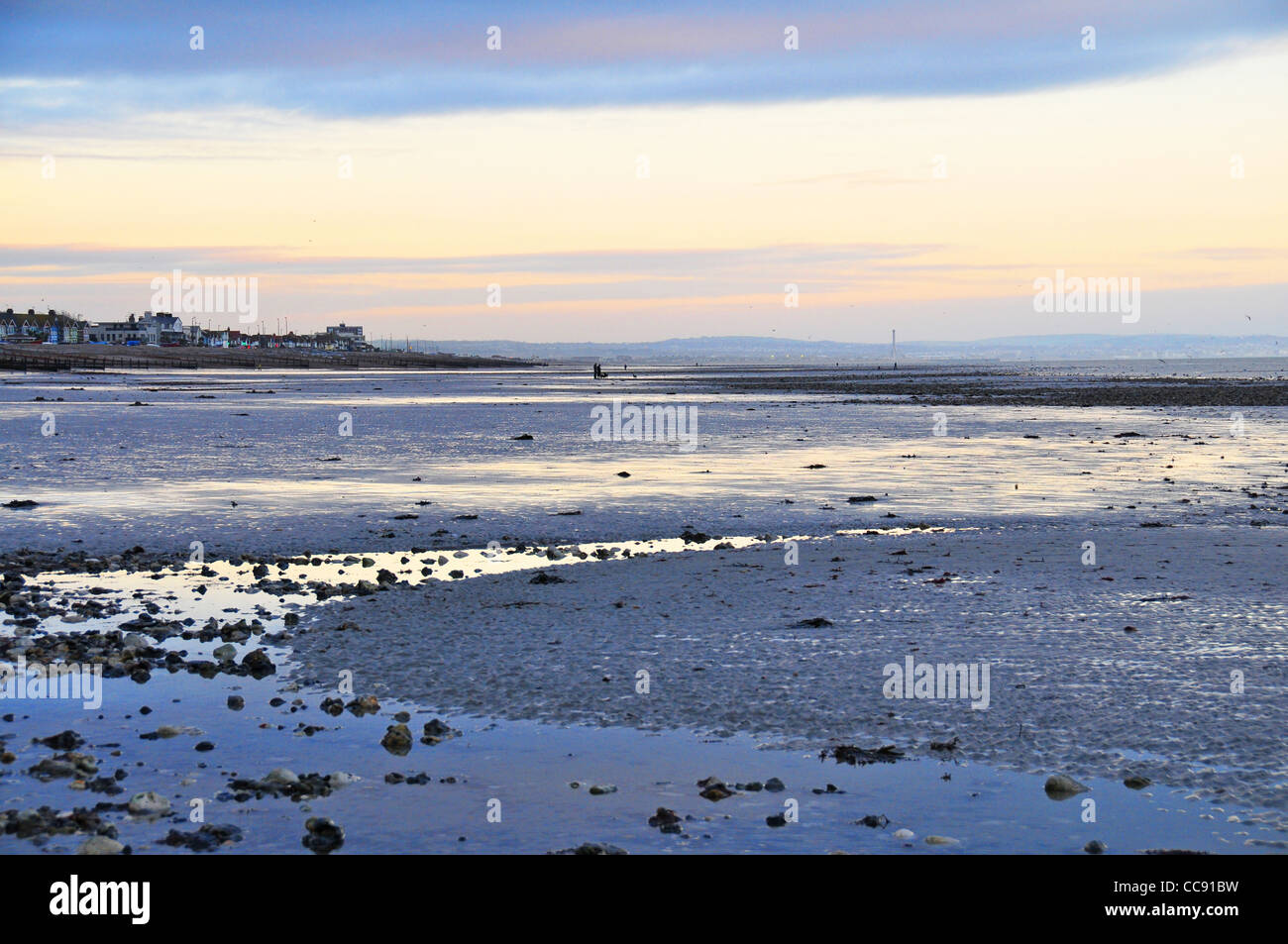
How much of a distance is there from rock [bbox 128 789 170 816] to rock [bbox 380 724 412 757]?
1.88 metres

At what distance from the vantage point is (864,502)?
26.6 meters

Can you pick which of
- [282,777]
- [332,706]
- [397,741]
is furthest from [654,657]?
[282,777]

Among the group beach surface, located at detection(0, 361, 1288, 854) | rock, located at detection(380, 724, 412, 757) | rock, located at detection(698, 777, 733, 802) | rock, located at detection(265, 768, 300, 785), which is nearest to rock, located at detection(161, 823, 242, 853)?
beach surface, located at detection(0, 361, 1288, 854)

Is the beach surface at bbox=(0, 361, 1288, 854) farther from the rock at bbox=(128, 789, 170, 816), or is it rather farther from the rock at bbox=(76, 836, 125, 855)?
the rock at bbox=(76, 836, 125, 855)

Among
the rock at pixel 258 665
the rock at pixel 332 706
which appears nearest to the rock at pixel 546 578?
the rock at pixel 258 665

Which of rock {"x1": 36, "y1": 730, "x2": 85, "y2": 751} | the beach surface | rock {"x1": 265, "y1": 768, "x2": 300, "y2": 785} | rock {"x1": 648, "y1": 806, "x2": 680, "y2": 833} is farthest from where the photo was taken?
rock {"x1": 36, "y1": 730, "x2": 85, "y2": 751}

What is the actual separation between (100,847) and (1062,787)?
656 cm

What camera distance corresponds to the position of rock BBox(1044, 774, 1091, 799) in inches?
342

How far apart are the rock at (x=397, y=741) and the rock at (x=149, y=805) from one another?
1878mm

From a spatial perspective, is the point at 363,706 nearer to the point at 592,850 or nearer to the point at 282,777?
the point at 282,777

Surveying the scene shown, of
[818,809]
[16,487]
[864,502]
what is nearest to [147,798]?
[818,809]

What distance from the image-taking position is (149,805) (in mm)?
8336
